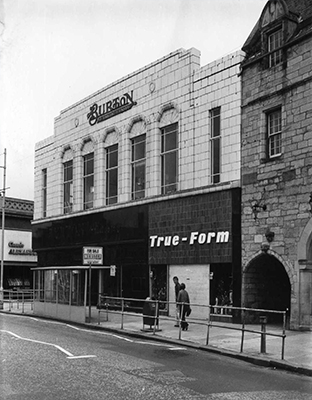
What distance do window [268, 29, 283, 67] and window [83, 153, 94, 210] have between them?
43.8 ft

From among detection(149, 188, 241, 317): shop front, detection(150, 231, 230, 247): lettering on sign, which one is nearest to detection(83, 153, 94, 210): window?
detection(149, 188, 241, 317): shop front

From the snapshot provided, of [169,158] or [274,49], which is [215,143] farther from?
[274,49]

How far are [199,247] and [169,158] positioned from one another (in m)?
4.86

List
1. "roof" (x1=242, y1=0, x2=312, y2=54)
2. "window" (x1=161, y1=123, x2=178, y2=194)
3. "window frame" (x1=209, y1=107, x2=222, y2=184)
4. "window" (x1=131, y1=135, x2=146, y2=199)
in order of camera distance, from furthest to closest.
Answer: "window" (x1=131, y1=135, x2=146, y2=199), "window" (x1=161, y1=123, x2=178, y2=194), "window frame" (x1=209, y1=107, x2=222, y2=184), "roof" (x1=242, y1=0, x2=312, y2=54)

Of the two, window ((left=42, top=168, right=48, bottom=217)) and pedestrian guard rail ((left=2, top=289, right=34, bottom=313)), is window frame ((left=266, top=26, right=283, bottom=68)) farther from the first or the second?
window ((left=42, top=168, right=48, bottom=217))

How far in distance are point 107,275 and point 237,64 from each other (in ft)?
43.4

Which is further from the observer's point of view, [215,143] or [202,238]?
[215,143]

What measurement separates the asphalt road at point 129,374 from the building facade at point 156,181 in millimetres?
7535

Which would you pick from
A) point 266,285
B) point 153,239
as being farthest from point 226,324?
point 153,239

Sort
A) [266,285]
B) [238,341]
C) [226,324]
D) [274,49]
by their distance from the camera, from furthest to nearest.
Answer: [266,285], [226,324], [274,49], [238,341]

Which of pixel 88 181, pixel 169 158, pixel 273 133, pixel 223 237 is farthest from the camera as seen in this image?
pixel 88 181

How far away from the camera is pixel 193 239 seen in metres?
23.2

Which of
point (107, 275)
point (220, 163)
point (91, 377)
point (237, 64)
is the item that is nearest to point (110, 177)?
point (107, 275)

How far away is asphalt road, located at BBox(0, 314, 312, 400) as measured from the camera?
9039 mm
